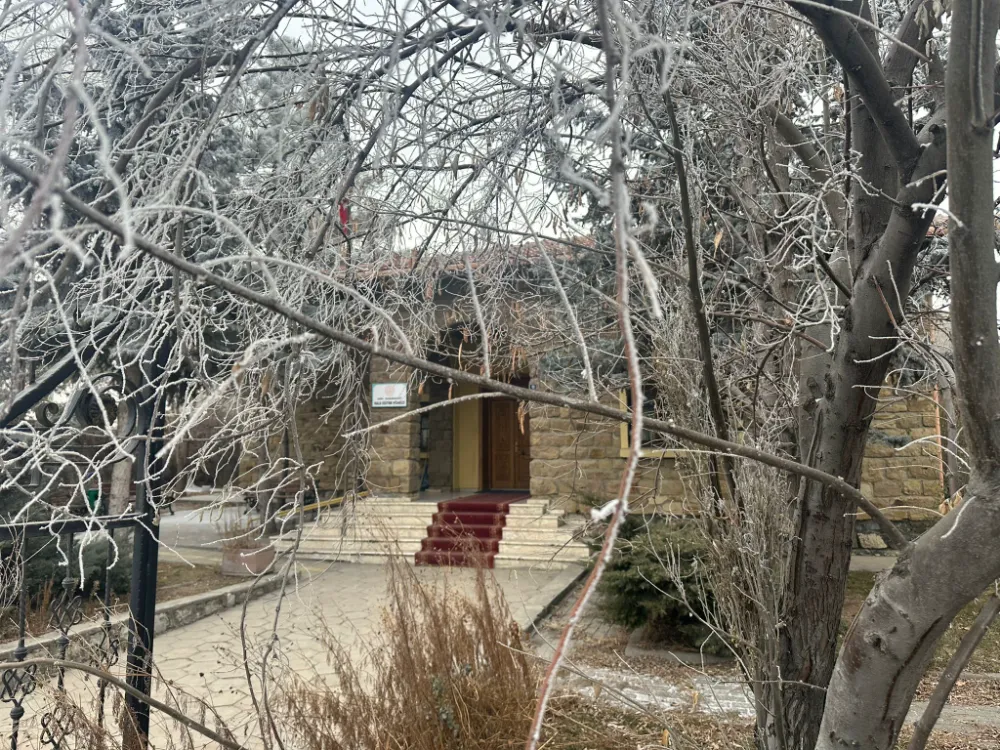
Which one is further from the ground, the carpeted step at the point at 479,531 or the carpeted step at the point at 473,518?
A: the carpeted step at the point at 473,518

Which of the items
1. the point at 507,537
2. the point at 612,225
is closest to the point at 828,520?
the point at 612,225

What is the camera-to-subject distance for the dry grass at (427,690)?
260 centimetres

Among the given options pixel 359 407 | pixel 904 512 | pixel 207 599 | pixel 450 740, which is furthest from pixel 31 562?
pixel 904 512

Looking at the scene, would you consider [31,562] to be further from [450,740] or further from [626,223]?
[626,223]

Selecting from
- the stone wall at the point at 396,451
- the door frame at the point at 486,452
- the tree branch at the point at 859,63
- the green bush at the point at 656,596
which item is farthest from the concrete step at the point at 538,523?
the tree branch at the point at 859,63

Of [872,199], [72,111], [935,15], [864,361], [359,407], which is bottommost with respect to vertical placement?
[359,407]

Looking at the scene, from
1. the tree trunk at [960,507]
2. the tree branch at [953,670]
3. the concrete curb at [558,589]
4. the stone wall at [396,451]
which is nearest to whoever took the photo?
the tree trunk at [960,507]

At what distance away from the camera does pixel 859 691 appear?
1576mm

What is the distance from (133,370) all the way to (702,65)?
234 inches

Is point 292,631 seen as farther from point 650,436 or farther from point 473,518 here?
point 473,518

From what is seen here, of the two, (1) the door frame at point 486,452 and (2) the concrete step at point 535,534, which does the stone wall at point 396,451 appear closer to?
(2) the concrete step at point 535,534

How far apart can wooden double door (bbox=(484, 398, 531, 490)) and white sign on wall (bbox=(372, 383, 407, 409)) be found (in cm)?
293

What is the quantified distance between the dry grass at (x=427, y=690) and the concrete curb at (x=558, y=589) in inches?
98.6

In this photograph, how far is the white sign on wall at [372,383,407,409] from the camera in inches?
412
